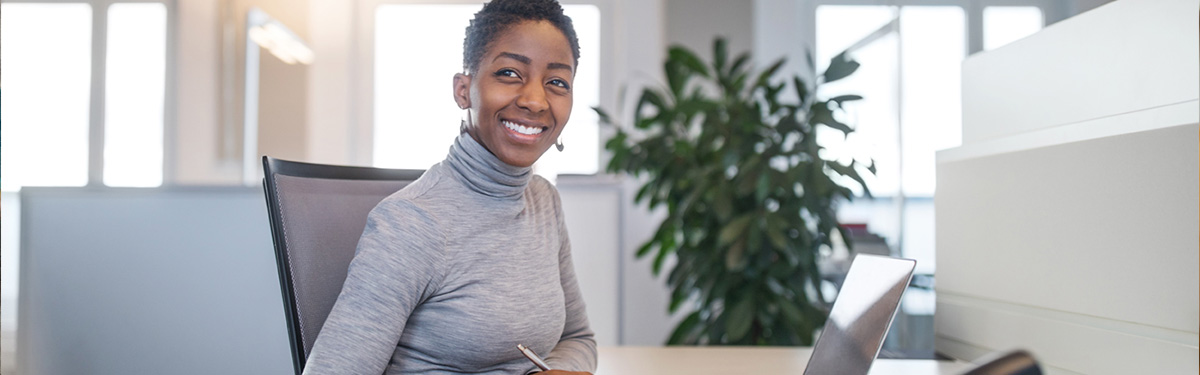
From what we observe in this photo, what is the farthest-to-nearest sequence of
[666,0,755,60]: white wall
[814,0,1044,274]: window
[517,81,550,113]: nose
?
[666,0,755,60]: white wall
[814,0,1044,274]: window
[517,81,550,113]: nose

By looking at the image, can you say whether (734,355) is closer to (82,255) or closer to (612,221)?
(612,221)

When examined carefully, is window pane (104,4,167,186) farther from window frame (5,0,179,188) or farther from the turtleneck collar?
the turtleneck collar

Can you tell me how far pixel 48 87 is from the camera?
2.85m

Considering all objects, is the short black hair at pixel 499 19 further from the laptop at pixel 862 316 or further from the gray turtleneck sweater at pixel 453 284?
the laptop at pixel 862 316

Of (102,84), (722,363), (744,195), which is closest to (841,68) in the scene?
(744,195)

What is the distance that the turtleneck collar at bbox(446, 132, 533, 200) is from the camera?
37.5 inches

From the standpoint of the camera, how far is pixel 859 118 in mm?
3402

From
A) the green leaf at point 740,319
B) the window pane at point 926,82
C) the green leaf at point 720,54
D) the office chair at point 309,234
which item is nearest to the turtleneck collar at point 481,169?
the office chair at point 309,234

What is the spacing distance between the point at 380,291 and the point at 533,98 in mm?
279

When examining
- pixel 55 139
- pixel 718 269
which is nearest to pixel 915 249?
pixel 718 269

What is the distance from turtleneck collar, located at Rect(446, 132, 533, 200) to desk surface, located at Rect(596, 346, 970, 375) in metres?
0.33

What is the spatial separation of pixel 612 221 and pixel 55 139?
→ 6.71 feet

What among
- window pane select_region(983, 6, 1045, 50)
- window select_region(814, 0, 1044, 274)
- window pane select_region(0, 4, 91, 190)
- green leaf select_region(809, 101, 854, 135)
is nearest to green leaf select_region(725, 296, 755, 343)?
green leaf select_region(809, 101, 854, 135)

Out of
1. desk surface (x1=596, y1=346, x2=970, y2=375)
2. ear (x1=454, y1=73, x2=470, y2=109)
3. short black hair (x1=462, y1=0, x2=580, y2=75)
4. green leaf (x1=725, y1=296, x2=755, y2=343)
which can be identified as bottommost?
green leaf (x1=725, y1=296, x2=755, y2=343)
